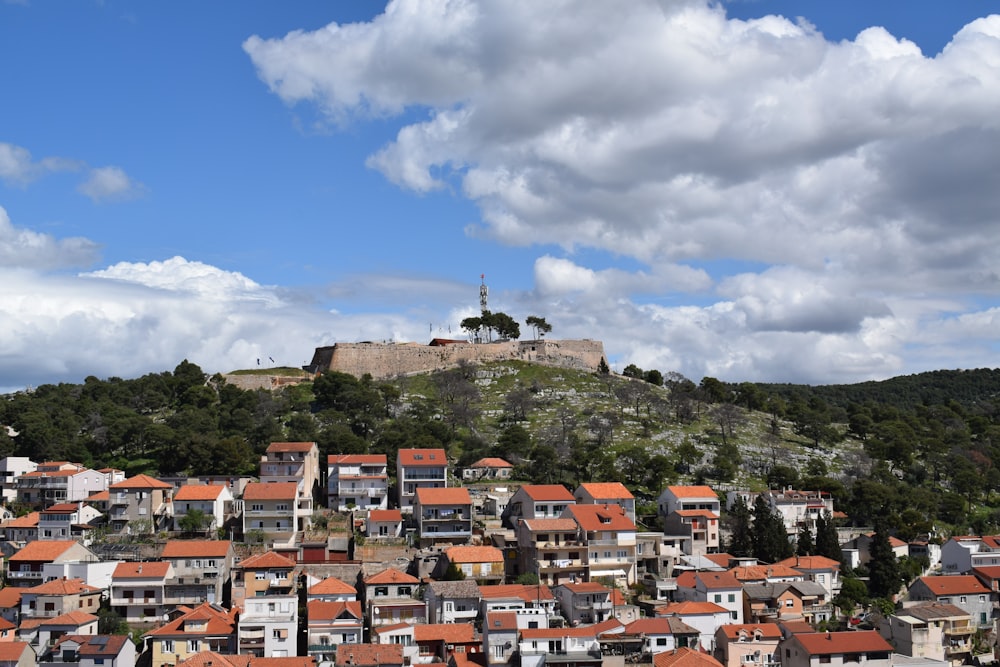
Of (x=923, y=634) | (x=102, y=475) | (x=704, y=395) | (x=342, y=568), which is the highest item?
(x=704, y=395)

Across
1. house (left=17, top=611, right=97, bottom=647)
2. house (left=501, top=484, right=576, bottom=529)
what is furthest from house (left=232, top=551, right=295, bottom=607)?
house (left=501, top=484, right=576, bottom=529)

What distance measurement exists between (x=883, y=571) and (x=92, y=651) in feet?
154

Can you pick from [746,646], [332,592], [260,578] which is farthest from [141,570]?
[746,646]

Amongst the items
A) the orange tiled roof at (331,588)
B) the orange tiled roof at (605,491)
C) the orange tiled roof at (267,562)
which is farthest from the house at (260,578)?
the orange tiled roof at (605,491)

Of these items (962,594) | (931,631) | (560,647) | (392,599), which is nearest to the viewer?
(560,647)

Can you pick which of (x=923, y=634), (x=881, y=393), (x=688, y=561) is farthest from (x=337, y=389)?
(x=881, y=393)

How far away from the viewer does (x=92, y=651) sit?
150 feet

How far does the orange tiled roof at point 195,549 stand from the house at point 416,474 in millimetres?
14740

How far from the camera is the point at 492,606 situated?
50094 millimetres

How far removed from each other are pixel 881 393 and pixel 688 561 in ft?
445

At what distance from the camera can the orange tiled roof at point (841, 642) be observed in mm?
48281

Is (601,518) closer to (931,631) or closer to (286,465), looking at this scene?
(931,631)

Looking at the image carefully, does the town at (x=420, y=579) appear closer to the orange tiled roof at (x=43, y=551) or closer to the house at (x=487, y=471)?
the orange tiled roof at (x=43, y=551)

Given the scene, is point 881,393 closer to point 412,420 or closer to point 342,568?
point 412,420
